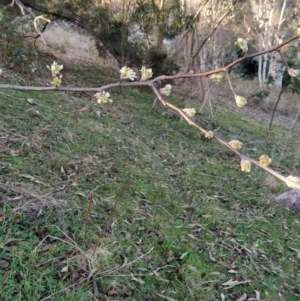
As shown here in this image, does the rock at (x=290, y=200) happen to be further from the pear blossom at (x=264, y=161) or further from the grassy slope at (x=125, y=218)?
the pear blossom at (x=264, y=161)

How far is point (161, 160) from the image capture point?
388cm

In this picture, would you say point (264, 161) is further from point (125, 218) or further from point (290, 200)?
point (290, 200)

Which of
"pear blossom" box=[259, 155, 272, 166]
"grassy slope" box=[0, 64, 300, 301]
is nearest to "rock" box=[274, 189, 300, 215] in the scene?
"grassy slope" box=[0, 64, 300, 301]

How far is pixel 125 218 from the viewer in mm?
2475

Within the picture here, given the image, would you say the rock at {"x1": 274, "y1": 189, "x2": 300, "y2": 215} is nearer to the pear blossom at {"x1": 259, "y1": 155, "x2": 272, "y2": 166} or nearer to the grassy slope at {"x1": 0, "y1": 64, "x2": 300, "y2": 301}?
the grassy slope at {"x1": 0, "y1": 64, "x2": 300, "y2": 301}

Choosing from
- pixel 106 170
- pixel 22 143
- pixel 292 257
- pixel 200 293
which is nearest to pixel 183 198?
pixel 106 170

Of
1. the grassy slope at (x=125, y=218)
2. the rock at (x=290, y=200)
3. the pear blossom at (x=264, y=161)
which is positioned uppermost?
the pear blossom at (x=264, y=161)

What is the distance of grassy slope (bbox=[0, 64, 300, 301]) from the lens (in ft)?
6.16

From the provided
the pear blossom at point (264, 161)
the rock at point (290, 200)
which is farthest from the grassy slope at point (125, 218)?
the pear blossom at point (264, 161)

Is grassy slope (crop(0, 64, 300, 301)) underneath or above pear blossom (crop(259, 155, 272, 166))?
underneath

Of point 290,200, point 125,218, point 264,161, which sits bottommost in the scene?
point 290,200

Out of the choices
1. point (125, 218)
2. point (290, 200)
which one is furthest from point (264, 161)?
point (290, 200)

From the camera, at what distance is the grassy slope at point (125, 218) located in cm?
188

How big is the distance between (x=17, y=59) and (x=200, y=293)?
4132 mm
